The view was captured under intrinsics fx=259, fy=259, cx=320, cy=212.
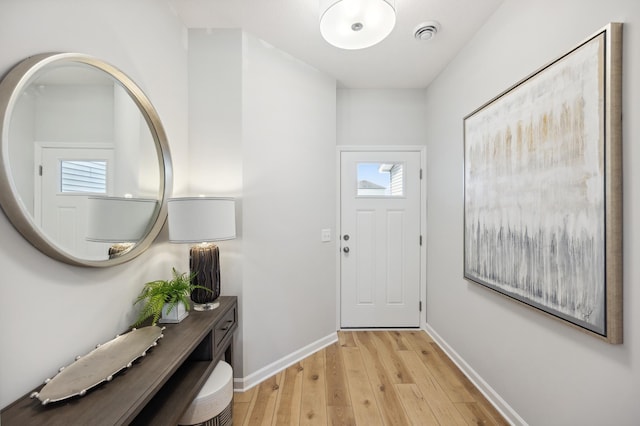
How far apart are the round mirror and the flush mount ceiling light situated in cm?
109

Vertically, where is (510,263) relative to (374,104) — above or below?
below

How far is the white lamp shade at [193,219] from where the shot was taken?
145 cm

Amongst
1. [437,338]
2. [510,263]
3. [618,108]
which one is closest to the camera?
[618,108]

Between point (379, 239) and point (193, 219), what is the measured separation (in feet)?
6.52

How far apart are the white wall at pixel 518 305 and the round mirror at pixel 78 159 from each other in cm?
217

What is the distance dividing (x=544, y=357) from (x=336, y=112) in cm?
Result: 257

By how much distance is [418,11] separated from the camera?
5.72 ft

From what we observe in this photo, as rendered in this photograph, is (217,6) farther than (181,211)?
Yes

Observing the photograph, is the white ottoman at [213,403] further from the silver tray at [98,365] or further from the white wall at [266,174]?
the white wall at [266,174]

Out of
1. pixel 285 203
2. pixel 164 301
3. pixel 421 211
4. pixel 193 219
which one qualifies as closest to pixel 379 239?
pixel 421 211

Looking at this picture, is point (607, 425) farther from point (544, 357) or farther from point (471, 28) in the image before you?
point (471, 28)

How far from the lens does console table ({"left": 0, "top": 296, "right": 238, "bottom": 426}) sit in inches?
30.9

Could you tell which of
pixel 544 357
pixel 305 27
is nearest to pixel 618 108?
pixel 544 357

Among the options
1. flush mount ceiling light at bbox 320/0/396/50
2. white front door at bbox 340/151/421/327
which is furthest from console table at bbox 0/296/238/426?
flush mount ceiling light at bbox 320/0/396/50
